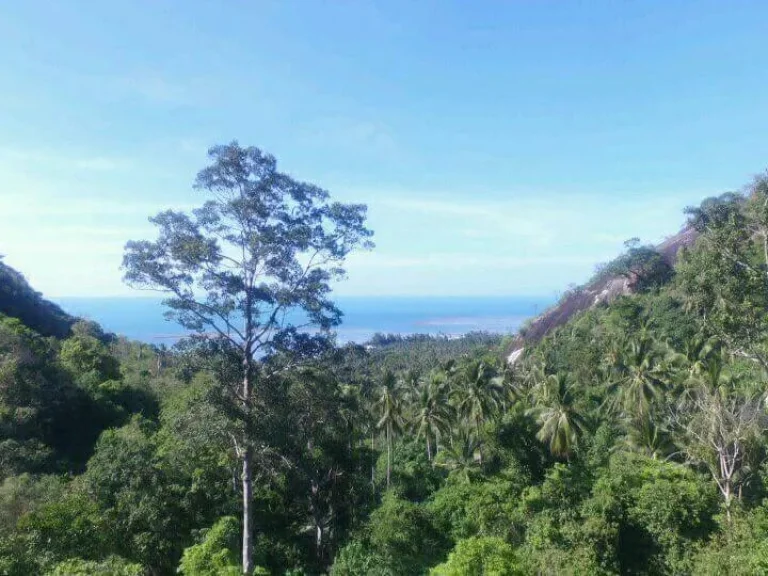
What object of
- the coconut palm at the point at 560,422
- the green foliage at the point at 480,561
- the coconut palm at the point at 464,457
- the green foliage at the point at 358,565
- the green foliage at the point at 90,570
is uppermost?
the green foliage at the point at 90,570

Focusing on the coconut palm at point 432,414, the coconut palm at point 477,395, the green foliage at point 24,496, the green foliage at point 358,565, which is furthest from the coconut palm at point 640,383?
the green foliage at point 24,496

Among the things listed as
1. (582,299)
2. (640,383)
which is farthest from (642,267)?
(640,383)

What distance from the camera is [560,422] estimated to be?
23.3 metres

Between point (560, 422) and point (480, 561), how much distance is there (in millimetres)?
14973

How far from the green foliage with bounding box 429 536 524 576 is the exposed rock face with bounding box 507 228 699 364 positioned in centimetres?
5649

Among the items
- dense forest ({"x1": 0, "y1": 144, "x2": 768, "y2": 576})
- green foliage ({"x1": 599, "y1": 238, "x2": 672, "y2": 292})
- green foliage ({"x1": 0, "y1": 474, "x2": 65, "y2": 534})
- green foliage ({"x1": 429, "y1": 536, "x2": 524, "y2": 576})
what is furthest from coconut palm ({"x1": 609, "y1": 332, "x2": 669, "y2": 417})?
green foliage ({"x1": 599, "y1": 238, "x2": 672, "y2": 292})

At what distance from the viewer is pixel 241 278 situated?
1259cm

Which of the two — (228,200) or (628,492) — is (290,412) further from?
(628,492)

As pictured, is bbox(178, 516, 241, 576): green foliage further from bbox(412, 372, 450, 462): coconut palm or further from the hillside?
the hillside

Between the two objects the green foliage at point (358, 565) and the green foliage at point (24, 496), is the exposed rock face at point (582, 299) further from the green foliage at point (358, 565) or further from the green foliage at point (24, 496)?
the green foliage at point (24, 496)

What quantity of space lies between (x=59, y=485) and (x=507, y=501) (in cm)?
1385

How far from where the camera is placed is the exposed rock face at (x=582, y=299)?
65.4 m

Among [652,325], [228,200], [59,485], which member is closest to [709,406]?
[228,200]

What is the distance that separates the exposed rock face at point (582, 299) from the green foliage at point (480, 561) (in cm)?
5649
